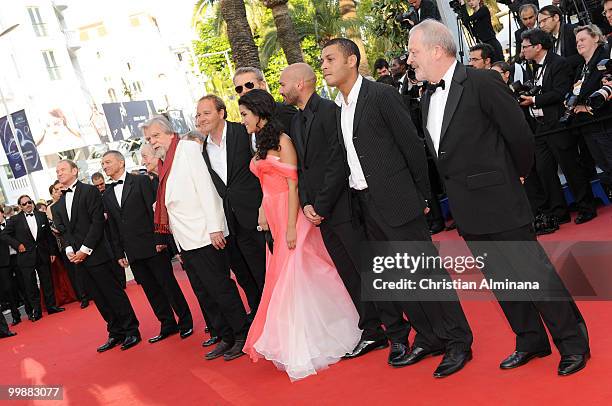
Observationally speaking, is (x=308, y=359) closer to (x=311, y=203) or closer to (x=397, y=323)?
(x=397, y=323)

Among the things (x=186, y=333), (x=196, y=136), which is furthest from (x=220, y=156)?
(x=186, y=333)

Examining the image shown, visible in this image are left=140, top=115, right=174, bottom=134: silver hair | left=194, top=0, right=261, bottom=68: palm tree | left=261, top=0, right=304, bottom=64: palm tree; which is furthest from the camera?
left=261, top=0, right=304, bottom=64: palm tree

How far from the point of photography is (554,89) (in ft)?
26.8

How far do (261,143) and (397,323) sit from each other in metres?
1.61

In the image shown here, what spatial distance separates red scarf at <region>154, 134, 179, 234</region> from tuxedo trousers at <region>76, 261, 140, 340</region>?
6.70 feet

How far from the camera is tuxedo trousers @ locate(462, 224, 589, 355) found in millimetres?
4379

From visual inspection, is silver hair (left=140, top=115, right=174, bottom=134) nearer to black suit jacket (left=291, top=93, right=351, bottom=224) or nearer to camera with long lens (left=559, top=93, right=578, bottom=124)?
black suit jacket (left=291, top=93, right=351, bottom=224)

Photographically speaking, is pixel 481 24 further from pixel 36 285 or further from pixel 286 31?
pixel 36 285

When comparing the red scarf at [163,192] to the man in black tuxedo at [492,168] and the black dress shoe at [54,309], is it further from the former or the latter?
the black dress shoe at [54,309]

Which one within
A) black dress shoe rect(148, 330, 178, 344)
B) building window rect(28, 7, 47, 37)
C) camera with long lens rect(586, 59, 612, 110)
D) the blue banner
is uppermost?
building window rect(28, 7, 47, 37)

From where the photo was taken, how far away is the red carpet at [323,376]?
14.2 ft

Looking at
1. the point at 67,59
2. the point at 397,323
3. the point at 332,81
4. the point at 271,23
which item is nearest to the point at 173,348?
the point at 397,323

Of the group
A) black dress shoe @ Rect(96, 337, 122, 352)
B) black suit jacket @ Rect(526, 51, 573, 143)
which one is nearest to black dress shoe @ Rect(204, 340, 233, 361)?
black dress shoe @ Rect(96, 337, 122, 352)

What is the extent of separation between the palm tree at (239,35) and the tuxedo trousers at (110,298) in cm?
645
